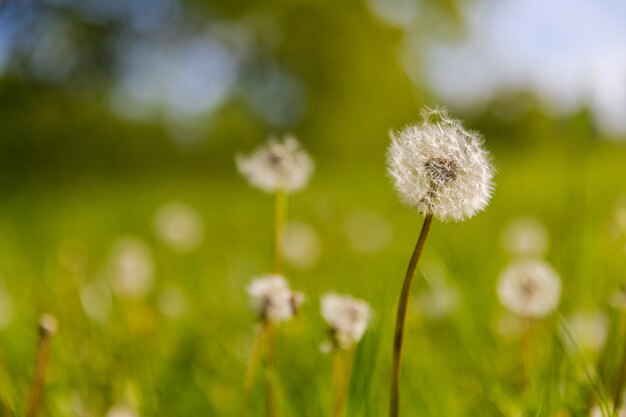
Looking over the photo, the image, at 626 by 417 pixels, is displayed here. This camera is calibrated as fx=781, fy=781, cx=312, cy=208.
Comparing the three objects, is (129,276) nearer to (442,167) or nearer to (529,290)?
(529,290)

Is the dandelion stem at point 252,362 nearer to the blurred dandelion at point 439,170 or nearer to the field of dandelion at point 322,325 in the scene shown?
the field of dandelion at point 322,325

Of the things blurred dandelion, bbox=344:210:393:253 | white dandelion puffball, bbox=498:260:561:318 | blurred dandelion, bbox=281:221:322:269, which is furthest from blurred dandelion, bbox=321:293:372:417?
blurred dandelion, bbox=344:210:393:253

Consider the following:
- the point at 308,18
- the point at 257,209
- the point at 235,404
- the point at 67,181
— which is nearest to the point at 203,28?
the point at 308,18

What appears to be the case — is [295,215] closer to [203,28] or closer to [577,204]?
[577,204]

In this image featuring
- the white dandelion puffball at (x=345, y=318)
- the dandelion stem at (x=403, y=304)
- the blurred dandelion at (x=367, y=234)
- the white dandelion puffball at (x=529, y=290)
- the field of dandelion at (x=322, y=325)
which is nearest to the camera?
the dandelion stem at (x=403, y=304)

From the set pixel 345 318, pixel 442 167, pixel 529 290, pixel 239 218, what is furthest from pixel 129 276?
pixel 239 218

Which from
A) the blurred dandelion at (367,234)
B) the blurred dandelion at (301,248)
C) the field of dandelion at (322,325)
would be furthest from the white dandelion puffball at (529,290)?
the blurred dandelion at (367,234)
